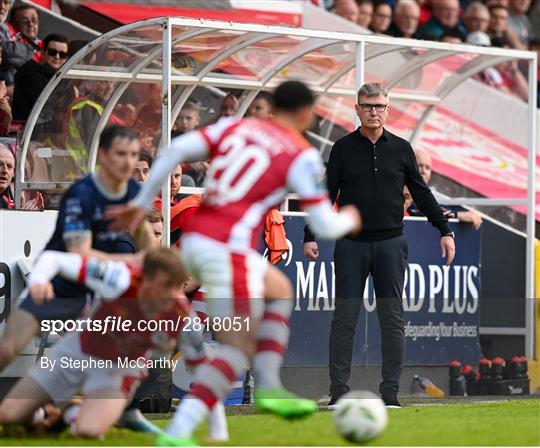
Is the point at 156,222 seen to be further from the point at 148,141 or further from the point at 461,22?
the point at 461,22

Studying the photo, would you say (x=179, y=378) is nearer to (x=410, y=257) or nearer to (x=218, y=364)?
(x=410, y=257)

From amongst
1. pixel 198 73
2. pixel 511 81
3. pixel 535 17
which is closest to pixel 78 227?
pixel 198 73

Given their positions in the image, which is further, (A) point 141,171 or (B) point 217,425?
(A) point 141,171

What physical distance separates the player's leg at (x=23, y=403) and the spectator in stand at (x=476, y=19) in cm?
1276

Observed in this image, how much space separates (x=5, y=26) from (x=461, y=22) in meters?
7.82

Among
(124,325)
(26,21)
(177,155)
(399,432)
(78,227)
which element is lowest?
(399,432)

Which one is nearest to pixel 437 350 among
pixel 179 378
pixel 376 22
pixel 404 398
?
pixel 404 398

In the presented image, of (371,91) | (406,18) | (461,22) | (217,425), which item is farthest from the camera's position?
(461,22)

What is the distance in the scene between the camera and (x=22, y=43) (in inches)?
585

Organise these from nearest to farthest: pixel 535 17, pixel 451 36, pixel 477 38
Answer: pixel 477 38 < pixel 451 36 < pixel 535 17

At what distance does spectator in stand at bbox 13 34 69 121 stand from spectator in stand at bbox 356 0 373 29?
18.0 feet

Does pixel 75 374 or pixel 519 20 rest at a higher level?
pixel 519 20

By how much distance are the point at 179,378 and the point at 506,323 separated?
4.60 meters

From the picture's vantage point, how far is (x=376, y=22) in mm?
18594
